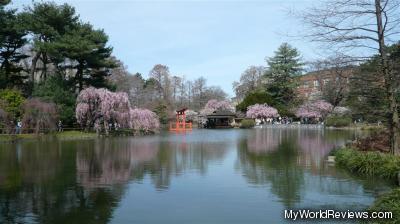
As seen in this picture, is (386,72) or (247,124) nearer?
(386,72)

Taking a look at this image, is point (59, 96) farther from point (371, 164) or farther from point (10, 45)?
point (371, 164)

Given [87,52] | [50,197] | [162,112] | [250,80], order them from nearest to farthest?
1. [50,197]
2. [87,52]
3. [162,112]
4. [250,80]

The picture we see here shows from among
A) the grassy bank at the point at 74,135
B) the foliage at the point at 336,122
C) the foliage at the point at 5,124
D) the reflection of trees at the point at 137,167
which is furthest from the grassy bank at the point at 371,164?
the foliage at the point at 336,122

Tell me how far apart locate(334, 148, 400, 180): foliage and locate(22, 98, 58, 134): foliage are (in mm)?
24073

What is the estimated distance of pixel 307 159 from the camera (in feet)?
56.5

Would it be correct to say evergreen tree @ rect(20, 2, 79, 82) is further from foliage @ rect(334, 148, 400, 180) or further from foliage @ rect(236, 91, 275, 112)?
foliage @ rect(236, 91, 275, 112)

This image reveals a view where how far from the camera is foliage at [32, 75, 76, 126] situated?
35.7m

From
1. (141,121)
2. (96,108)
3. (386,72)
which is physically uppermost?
(96,108)

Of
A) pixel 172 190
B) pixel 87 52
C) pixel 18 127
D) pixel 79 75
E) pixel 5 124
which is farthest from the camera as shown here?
pixel 79 75

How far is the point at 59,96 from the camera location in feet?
120

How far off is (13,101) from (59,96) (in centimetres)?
386

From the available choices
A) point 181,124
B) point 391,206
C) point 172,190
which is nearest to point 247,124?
point 181,124

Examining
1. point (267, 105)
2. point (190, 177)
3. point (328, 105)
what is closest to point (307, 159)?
point (190, 177)

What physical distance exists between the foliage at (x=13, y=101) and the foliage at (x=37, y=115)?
1.04 metres
